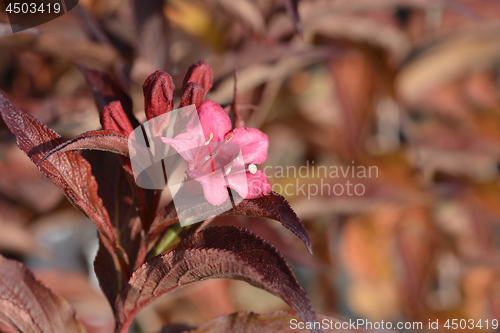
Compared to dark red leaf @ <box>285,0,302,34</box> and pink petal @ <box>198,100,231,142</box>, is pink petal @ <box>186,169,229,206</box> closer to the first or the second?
pink petal @ <box>198,100,231,142</box>

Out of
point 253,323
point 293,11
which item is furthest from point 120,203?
point 293,11

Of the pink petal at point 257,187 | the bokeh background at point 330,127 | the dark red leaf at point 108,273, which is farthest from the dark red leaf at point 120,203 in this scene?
the bokeh background at point 330,127

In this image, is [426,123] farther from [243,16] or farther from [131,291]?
[131,291]

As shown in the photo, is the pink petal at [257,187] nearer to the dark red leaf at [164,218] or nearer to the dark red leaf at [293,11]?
the dark red leaf at [164,218]

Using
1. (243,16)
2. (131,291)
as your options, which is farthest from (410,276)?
(131,291)

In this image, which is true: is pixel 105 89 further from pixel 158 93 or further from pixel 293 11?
pixel 293 11
